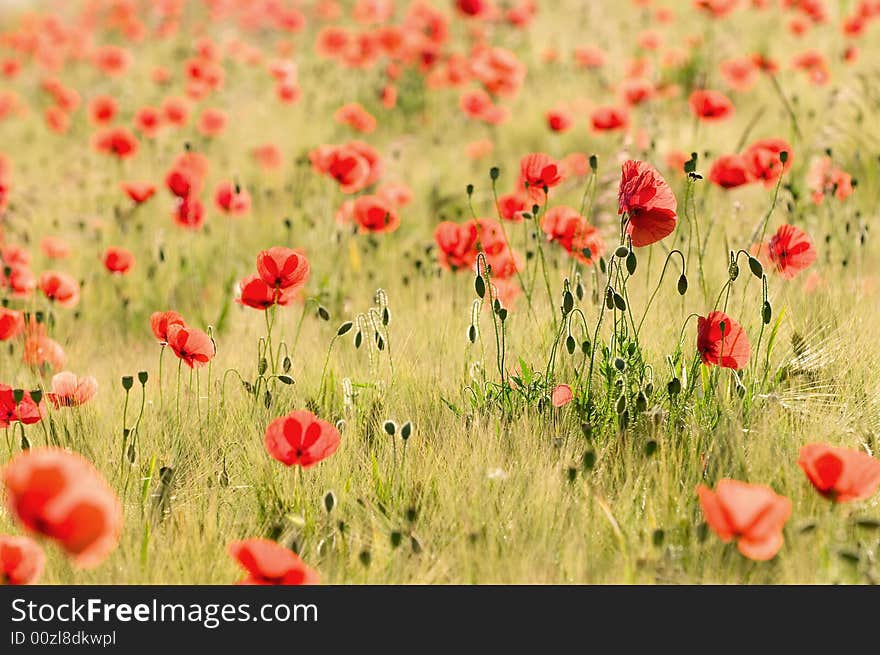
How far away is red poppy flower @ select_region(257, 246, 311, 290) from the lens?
2.00 metres

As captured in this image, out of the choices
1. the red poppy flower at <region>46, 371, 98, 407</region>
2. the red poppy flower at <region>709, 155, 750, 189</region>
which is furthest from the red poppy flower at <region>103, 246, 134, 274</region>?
the red poppy flower at <region>709, 155, 750, 189</region>

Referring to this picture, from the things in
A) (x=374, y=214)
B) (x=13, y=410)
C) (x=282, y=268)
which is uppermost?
(x=374, y=214)

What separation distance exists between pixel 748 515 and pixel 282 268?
105 cm

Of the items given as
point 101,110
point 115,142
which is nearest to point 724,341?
point 115,142

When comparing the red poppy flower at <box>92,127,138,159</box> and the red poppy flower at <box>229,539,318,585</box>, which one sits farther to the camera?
the red poppy flower at <box>92,127,138,159</box>

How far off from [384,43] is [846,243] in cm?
272

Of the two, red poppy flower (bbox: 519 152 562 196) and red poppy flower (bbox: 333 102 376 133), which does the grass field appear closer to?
red poppy flower (bbox: 519 152 562 196)

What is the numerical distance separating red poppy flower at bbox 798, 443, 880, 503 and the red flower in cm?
156

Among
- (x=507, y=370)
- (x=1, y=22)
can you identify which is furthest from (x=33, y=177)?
(x=1, y=22)

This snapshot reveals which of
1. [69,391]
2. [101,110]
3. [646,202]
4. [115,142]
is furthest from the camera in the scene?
[101,110]

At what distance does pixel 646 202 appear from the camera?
183cm

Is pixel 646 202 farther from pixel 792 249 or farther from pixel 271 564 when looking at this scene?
pixel 271 564
